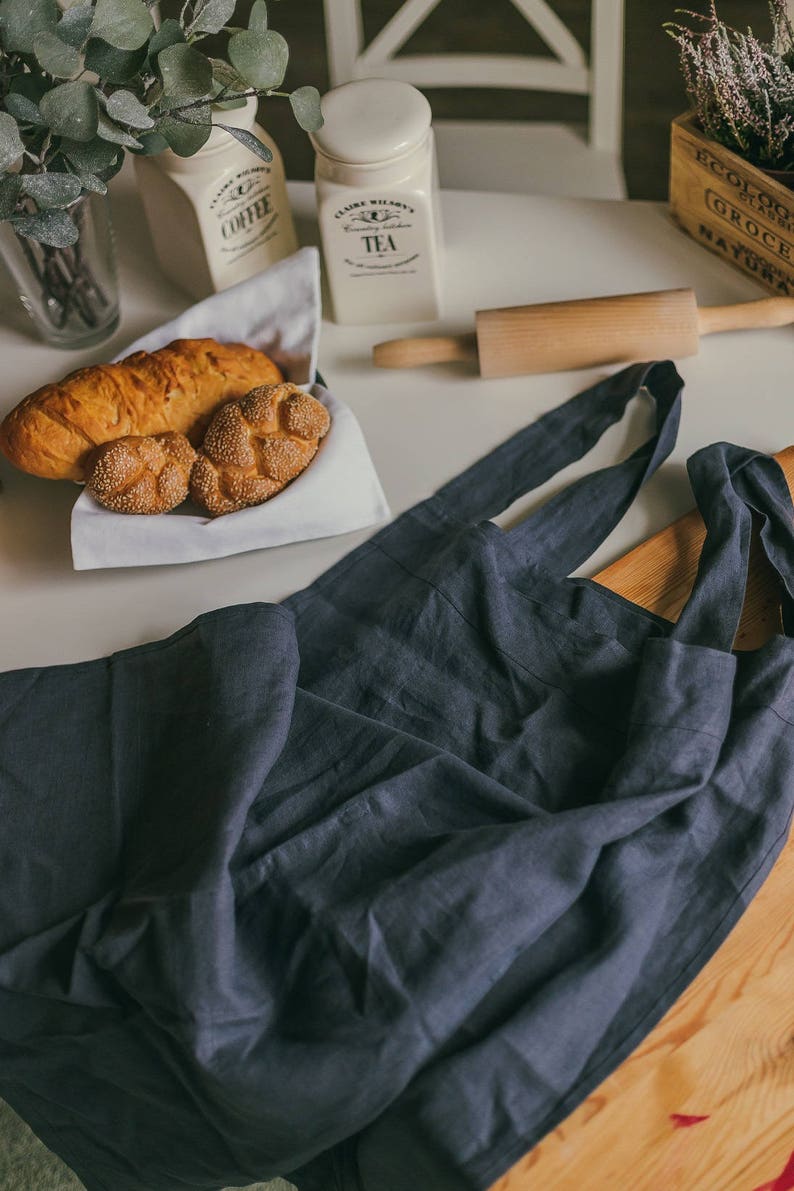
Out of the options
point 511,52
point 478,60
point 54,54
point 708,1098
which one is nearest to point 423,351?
point 54,54

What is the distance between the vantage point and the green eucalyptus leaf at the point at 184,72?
739 millimetres

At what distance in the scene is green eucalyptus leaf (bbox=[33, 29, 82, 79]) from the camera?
2.29 feet

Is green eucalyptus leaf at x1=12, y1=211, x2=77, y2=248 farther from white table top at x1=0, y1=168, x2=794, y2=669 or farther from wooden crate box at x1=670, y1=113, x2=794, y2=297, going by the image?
wooden crate box at x1=670, y1=113, x2=794, y2=297

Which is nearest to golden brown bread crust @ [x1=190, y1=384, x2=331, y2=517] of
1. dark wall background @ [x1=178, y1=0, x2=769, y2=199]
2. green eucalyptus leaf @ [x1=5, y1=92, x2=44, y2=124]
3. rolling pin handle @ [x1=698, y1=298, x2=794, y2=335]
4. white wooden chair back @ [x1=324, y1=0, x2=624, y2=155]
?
green eucalyptus leaf @ [x1=5, y1=92, x2=44, y2=124]

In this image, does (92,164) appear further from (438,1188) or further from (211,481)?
(438,1188)

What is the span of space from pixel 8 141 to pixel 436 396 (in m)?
0.37

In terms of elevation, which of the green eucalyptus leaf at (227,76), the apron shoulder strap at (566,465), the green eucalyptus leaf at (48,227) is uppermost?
the green eucalyptus leaf at (227,76)

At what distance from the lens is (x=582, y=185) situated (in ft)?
4.58

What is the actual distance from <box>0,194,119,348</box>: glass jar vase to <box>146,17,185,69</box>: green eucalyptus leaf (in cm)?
14

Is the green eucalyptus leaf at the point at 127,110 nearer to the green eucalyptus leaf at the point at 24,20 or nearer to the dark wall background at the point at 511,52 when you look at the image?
the green eucalyptus leaf at the point at 24,20

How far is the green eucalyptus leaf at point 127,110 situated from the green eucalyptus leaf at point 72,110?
0.04 feet

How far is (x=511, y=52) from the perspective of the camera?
2.21 meters

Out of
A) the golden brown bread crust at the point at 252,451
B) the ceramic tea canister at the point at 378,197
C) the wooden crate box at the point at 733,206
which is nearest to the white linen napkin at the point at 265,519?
the golden brown bread crust at the point at 252,451

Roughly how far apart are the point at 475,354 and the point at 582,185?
569 mm
